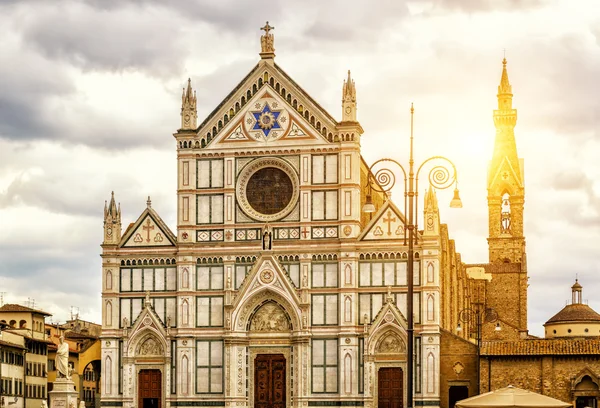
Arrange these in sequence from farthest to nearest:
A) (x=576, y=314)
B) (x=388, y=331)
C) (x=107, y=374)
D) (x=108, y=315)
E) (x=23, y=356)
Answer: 1. (x=576, y=314)
2. (x=23, y=356)
3. (x=108, y=315)
4. (x=107, y=374)
5. (x=388, y=331)

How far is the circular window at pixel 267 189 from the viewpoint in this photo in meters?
68.1

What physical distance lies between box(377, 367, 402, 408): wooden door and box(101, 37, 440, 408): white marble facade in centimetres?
31

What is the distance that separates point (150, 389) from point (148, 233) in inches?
334

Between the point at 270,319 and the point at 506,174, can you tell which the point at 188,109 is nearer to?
the point at 270,319

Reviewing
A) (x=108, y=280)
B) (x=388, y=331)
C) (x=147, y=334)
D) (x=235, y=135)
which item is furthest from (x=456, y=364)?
(x=108, y=280)

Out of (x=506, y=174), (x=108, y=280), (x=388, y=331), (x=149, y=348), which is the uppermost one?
(x=506, y=174)

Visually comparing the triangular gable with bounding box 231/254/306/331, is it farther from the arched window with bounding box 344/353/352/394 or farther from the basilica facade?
the arched window with bounding box 344/353/352/394

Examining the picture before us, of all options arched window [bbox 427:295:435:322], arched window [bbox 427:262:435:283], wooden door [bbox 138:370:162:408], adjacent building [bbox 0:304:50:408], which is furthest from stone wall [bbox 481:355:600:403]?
adjacent building [bbox 0:304:50:408]

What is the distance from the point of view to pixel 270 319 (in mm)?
67812

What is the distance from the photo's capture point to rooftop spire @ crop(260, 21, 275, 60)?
69250 millimetres

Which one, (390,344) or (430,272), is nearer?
(430,272)

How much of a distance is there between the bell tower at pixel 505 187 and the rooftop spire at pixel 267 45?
5021 centimetres

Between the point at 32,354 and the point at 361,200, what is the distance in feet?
82.4

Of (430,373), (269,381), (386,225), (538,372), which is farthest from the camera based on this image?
(269,381)
